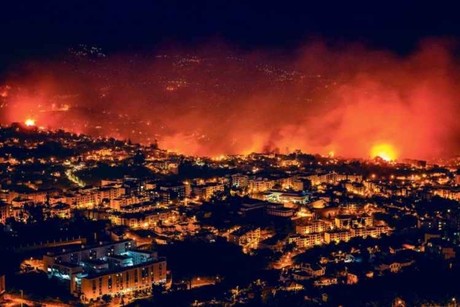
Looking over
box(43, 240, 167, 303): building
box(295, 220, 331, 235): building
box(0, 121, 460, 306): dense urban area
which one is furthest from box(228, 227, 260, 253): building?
box(43, 240, 167, 303): building

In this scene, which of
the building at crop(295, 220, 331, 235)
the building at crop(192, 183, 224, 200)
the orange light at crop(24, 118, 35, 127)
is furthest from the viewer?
the orange light at crop(24, 118, 35, 127)

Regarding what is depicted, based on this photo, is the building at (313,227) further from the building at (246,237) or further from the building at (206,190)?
the building at (206,190)

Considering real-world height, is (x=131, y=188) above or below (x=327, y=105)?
below

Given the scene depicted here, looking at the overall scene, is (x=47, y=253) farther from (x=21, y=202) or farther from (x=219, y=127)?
(x=219, y=127)

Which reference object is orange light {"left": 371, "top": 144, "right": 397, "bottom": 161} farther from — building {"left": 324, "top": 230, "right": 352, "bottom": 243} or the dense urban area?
building {"left": 324, "top": 230, "right": 352, "bottom": 243}

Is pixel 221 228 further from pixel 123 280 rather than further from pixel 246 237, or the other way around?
pixel 123 280

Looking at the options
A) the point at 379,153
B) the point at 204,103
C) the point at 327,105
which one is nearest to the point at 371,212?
the point at 379,153
